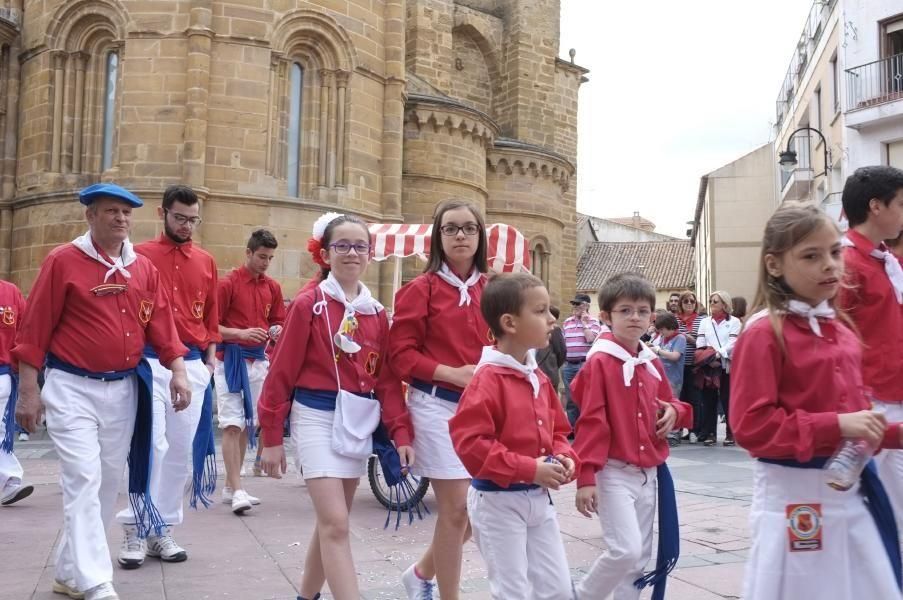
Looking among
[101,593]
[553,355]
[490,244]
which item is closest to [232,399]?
[101,593]

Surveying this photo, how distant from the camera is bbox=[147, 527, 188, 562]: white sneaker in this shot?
5.29 metres

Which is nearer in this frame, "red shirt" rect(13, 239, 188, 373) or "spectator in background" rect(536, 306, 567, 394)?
"red shirt" rect(13, 239, 188, 373)

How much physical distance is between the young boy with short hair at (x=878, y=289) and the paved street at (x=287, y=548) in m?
1.44

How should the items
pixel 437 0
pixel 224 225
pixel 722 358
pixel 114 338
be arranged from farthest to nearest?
1. pixel 437 0
2. pixel 224 225
3. pixel 722 358
4. pixel 114 338

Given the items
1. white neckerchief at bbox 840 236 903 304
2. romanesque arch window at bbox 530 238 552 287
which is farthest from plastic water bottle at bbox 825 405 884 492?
romanesque arch window at bbox 530 238 552 287

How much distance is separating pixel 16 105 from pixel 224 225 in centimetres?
548

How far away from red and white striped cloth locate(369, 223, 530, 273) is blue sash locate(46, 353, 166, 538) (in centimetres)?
737

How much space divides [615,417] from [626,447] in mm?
145

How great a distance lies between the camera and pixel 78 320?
4.60 metres

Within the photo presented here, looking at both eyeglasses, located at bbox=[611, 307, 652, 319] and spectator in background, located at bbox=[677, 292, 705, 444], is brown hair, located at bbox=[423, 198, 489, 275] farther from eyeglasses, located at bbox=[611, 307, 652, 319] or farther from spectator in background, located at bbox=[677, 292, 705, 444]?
spectator in background, located at bbox=[677, 292, 705, 444]

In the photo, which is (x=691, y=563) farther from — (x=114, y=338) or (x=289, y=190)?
(x=289, y=190)

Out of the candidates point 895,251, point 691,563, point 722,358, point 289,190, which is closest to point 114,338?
point 691,563

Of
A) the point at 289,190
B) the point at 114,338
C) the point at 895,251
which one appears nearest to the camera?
the point at 895,251

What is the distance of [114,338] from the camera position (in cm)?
462
